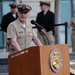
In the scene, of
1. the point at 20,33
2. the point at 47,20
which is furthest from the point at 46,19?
the point at 20,33

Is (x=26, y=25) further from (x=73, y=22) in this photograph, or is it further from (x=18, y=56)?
(x=73, y=22)

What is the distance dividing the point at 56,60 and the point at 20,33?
1.20 meters

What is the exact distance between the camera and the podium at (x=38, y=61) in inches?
227

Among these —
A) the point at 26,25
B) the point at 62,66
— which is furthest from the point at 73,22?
the point at 62,66

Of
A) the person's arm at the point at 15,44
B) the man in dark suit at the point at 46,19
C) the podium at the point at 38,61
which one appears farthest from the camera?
the man in dark suit at the point at 46,19

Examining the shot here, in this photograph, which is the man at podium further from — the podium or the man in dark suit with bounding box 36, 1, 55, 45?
the man in dark suit with bounding box 36, 1, 55, 45

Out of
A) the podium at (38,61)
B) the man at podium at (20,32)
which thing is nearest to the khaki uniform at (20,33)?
the man at podium at (20,32)

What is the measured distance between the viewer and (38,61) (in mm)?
5770

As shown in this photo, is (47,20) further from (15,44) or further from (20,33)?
(15,44)

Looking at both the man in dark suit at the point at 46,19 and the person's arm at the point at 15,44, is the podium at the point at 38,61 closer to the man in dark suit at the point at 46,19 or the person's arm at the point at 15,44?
the person's arm at the point at 15,44

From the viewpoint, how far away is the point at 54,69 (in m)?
5.96

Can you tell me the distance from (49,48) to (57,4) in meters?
5.73

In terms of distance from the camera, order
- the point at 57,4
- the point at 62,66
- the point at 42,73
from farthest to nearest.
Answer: the point at 57,4 → the point at 62,66 → the point at 42,73

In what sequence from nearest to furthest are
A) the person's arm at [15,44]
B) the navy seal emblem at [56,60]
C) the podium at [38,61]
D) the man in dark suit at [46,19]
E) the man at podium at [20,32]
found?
the podium at [38,61] → the navy seal emblem at [56,60] → the person's arm at [15,44] → the man at podium at [20,32] → the man in dark suit at [46,19]
